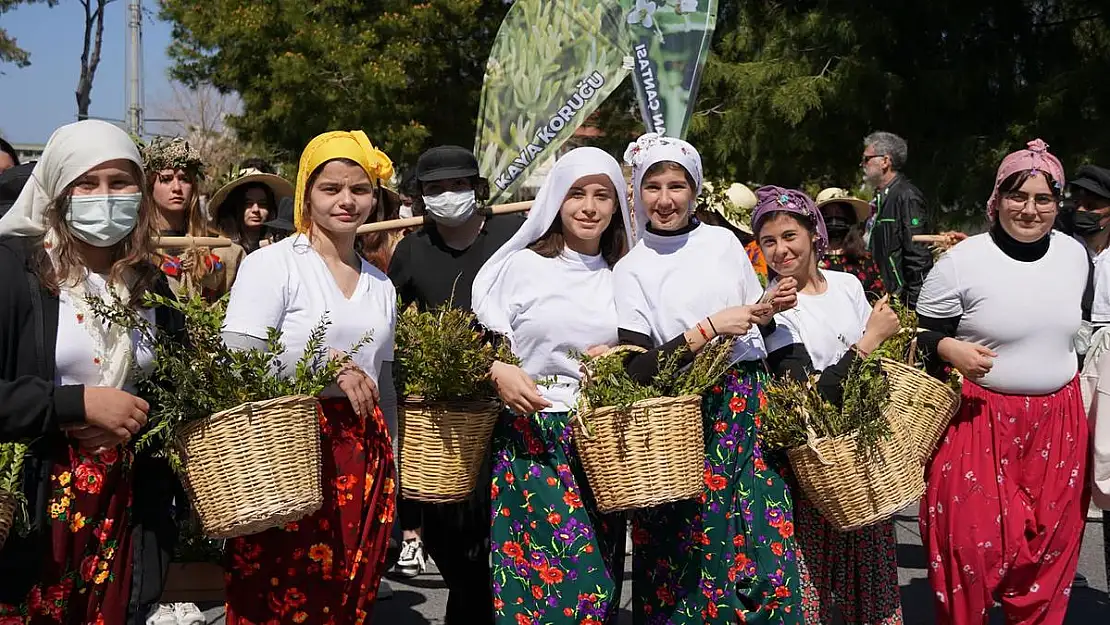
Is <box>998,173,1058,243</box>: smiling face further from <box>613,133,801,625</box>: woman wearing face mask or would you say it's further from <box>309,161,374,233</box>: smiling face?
<box>309,161,374,233</box>: smiling face

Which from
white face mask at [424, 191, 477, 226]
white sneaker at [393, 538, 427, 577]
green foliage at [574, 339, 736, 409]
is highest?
white face mask at [424, 191, 477, 226]

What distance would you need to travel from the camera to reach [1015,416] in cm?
468

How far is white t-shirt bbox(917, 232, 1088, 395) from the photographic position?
4.62 metres

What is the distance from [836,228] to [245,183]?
3422 millimetres

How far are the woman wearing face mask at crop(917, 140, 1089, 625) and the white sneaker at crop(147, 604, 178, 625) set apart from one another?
3.27m

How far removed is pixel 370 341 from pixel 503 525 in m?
0.83

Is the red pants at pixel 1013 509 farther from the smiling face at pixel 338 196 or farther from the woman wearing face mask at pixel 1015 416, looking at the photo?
the smiling face at pixel 338 196

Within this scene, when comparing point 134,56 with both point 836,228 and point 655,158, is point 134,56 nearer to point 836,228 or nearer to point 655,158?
point 836,228

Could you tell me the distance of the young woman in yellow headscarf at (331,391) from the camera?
12.3 ft

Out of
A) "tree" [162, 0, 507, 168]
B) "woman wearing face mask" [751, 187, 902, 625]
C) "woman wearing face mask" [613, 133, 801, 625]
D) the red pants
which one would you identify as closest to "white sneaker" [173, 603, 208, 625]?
"woman wearing face mask" [613, 133, 801, 625]

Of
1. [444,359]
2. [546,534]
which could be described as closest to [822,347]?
[546,534]

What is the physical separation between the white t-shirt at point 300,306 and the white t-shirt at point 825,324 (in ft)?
4.96

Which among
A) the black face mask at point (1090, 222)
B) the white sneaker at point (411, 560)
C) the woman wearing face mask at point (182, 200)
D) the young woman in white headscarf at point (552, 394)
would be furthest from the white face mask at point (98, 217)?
the black face mask at point (1090, 222)

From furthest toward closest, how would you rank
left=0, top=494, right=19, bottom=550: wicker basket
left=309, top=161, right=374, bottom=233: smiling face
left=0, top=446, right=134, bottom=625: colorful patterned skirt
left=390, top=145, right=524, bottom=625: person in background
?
left=390, top=145, right=524, bottom=625: person in background, left=309, top=161, right=374, bottom=233: smiling face, left=0, top=446, right=134, bottom=625: colorful patterned skirt, left=0, top=494, right=19, bottom=550: wicker basket
